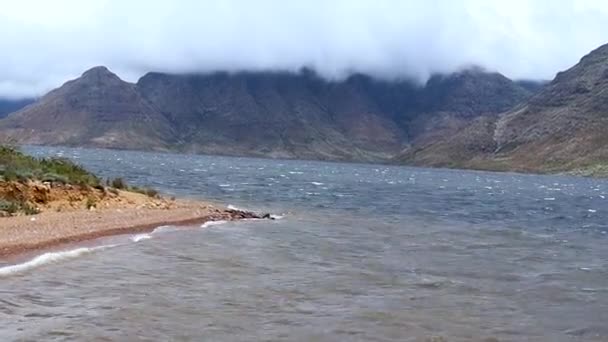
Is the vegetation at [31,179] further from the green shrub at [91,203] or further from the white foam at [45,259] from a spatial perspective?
the white foam at [45,259]

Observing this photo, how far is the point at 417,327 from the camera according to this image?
16000 millimetres

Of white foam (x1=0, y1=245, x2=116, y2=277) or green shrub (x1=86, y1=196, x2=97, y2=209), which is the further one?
green shrub (x1=86, y1=196, x2=97, y2=209)

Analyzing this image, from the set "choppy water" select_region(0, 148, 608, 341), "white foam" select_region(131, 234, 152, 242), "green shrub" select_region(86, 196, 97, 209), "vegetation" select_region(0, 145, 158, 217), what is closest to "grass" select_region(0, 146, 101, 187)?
"vegetation" select_region(0, 145, 158, 217)

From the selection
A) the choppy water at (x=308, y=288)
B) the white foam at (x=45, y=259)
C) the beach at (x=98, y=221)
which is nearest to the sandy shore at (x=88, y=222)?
the beach at (x=98, y=221)

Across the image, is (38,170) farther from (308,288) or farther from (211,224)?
(308,288)

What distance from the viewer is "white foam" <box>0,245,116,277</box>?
1891 centimetres

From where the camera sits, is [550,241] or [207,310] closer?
[207,310]

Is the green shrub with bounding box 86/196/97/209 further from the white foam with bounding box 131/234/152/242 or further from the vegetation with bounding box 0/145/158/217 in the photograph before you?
the white foam with bounding box 131/234/152/242

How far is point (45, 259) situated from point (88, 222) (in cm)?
728

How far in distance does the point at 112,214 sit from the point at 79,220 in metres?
3.45

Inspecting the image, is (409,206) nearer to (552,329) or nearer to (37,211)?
(37,211)

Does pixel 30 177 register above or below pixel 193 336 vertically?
above

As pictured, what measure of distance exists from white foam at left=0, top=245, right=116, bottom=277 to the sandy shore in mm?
730

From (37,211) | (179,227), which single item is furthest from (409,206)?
(37,211)
